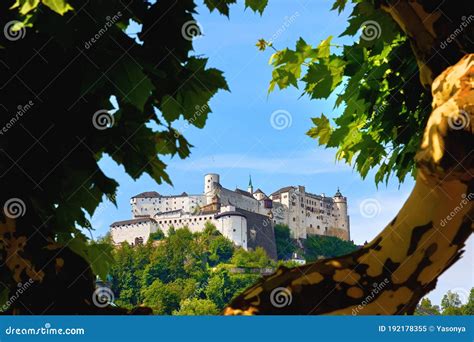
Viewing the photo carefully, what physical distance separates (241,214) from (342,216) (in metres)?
39.5

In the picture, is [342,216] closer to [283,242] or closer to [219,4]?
[283,242]

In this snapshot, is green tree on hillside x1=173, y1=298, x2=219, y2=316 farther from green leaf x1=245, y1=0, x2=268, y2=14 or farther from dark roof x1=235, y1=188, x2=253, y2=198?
green leaf x1=245, y1=0, x2=268, y2=14

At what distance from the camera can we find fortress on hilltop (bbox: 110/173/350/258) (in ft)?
448

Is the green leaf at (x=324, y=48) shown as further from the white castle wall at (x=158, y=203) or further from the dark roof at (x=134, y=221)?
the white castle wall at (x=158, y=203)

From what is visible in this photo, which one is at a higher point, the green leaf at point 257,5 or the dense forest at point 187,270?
the dense forest at point 187,270

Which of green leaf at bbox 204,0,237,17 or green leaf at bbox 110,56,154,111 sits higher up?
green leaf at bbox 204,0,237,17

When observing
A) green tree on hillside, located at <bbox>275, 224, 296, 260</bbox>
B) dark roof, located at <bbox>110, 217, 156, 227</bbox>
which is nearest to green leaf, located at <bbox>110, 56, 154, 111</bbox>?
dark roof, located at <bbox>110, 217, 156, 227</bbox>

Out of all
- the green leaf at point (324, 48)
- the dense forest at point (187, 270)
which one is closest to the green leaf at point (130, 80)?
the green leaf at point (324, 48)

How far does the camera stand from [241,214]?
5423 inches

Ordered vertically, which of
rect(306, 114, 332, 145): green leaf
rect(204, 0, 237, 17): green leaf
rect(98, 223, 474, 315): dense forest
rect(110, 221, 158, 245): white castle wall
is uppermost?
rect(110, 221, 158, 245): white castle wall

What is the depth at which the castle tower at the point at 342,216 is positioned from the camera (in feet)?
527

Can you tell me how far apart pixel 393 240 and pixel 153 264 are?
125 metres

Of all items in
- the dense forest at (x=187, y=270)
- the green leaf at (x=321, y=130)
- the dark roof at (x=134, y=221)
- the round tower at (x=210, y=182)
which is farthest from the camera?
the round tower at (x=210, y=182)

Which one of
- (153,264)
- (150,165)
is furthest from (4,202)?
(153,264)
